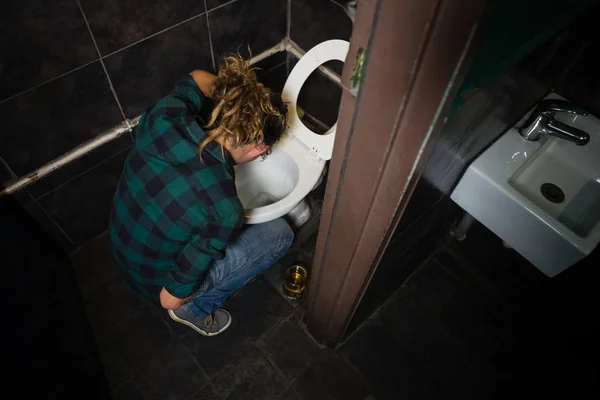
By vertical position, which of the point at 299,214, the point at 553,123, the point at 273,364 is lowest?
the point at 273,364

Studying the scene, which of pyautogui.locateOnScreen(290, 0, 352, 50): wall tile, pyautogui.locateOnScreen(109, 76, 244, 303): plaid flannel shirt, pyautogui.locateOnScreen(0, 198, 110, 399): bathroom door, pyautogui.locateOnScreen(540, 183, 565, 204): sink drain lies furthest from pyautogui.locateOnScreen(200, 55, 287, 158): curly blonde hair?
pyautogui.locateOnScreen(540, 183, 565, 204): sink drain

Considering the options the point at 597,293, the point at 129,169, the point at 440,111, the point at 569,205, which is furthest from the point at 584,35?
the point at 129,169

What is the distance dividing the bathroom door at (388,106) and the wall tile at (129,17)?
809mm

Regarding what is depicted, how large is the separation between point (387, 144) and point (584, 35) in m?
0.69

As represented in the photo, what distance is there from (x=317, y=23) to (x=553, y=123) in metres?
0.84

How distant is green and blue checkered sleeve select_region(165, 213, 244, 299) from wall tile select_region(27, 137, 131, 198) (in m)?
0.54

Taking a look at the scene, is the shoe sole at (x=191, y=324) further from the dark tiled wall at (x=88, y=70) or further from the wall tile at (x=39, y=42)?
the wall tile at (x=39, y=42)

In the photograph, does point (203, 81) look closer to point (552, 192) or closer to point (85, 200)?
point (85, 200)

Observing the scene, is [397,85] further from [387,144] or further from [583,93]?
[583,93]

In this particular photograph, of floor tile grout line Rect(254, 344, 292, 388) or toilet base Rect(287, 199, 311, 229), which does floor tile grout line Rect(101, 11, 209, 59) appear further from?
floor tile grout line Rect(254, 344, 292, 388)

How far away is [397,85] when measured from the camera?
0.49 meters

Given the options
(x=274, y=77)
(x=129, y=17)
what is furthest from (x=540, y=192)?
(x=129, y=17)

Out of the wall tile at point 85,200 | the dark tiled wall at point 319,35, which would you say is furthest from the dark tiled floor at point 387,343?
the dark tiled wall at point 319,35

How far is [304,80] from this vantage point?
1.43 metres
